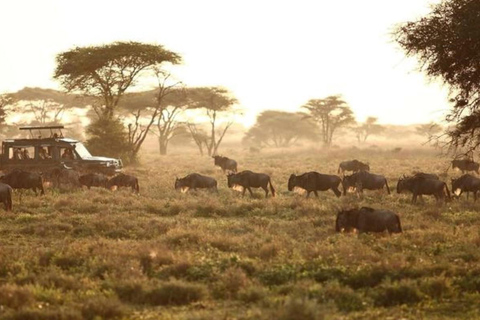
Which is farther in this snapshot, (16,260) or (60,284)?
(16,260)

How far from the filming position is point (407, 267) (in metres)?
9.41

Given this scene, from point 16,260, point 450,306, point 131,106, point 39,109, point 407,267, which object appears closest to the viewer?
point 450,306

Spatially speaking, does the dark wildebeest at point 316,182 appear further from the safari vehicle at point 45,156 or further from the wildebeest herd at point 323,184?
the safari vehicle at point 45,156

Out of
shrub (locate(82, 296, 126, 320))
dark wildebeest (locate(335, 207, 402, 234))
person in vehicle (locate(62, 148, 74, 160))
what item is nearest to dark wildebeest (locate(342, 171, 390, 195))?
dark wildebeest (locate(335, 207, 402, 234))

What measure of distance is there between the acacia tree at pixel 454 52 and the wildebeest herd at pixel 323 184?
1.54 meters

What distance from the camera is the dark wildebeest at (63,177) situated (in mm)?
22609

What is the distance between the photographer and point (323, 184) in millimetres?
20234

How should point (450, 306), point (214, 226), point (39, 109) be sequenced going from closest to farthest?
point (450, 306) → point (214, 226) → point (39, 109)

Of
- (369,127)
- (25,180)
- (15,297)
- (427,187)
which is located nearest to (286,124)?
(369,127)

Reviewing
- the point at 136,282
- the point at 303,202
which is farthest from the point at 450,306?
the point at 303,202

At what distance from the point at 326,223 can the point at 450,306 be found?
6518mm

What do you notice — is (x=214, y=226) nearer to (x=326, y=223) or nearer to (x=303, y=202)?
(x=326, y=223)

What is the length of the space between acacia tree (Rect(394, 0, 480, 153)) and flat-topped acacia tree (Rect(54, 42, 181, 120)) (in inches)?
954

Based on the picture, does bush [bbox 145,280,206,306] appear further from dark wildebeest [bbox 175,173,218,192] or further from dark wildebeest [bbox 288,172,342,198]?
dark wildebeest [bbox 175,173,218,192]
